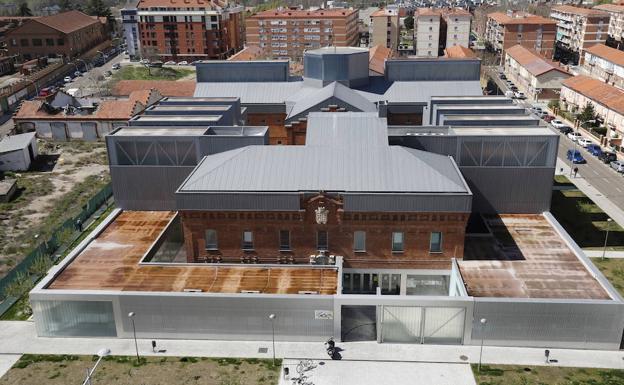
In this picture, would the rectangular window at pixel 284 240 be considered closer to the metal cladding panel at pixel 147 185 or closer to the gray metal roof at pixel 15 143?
the metal cladding panel at pixel 147 185

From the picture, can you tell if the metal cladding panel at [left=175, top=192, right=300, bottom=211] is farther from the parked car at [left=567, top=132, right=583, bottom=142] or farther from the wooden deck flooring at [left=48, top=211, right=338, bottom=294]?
the parked car at [left=567, top=132, right=583, bottom=142]

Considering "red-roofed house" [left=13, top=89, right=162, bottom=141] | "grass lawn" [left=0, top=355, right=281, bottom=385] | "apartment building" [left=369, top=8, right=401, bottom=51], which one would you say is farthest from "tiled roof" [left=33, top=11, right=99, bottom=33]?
"grass lawn" [left=0, top=355, right=281, bottom=385]

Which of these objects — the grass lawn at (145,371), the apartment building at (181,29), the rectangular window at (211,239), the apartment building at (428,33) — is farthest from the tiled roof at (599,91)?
the apartment building at (181,29)

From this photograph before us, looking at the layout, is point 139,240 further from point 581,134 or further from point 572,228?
point 581,134

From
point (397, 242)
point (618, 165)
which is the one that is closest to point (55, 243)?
point (397, 242)

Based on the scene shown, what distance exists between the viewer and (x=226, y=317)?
36.8 m

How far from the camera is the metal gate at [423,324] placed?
36.2 meters

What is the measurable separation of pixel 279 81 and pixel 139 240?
35.7 m

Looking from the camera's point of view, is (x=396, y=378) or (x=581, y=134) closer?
(x=396, y=378)

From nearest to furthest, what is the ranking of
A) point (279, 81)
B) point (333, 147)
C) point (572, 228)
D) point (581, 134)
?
point (333, 147)
point (572, 228)
point (279, 81)
point (581, 134)

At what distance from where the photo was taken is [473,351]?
36.2 m

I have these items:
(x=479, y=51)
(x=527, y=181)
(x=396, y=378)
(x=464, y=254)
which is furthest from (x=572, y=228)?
(x=479, y=51)

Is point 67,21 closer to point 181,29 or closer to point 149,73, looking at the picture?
point 181,29

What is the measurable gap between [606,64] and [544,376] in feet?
330
